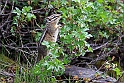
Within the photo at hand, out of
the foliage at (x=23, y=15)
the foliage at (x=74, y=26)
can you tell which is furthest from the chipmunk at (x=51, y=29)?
the foliage at (x=23, y=15)

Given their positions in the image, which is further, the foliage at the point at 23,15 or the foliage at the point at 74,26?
the foliage at the point at 23,15

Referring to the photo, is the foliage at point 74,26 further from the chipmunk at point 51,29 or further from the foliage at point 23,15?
the chipmunk at point 51,29

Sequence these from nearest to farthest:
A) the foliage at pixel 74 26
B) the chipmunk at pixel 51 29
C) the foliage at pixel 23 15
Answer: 1. the foliage at pixel 74 26
2. the chipmunk at pixel 51 29
3. the foliage at pixel 23 15

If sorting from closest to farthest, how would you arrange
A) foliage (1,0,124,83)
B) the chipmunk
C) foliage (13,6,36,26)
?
foliage (1,0,124,83), the chipmunk, foliage (13,6,36,26)

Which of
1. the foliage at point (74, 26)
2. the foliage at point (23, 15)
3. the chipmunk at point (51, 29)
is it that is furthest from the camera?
the foliage at point (23, 15)

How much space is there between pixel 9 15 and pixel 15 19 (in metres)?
0.95

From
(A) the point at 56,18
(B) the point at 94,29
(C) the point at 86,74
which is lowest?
(C) the point at 86,74

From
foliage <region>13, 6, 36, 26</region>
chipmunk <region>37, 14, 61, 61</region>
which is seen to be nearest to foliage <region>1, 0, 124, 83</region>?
foliage <region>13, 6, 36, 26</region>

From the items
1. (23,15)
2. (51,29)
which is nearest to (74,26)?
(51,29)

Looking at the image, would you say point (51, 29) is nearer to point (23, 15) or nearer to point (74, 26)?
point (74, 26)

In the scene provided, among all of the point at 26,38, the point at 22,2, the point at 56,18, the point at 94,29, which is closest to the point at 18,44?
the point at 26,38

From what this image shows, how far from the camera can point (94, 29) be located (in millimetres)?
7246

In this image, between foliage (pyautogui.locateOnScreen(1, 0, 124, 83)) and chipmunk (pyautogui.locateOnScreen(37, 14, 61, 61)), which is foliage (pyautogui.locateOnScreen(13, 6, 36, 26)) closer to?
foliage (pyautogui.locateOnScreen(1, 0, 124, 83))

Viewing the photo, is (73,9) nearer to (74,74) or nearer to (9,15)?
(74,74)
